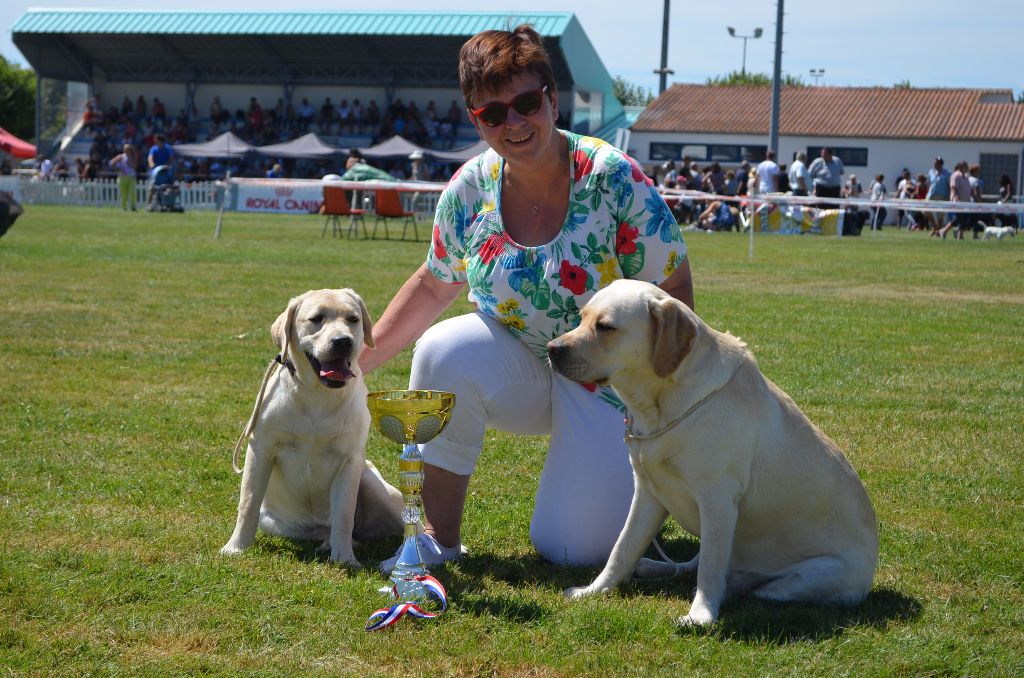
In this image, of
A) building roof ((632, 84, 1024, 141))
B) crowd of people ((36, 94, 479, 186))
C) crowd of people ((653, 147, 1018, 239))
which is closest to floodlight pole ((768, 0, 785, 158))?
crowd of people ((653, 147, 1018, 239))

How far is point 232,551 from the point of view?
399 centimetres

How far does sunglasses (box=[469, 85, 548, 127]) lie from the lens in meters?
3.98

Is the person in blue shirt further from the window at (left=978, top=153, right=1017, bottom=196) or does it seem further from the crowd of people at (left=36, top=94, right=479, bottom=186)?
the window at (left=978, top=153, right=1017, bottom=196)

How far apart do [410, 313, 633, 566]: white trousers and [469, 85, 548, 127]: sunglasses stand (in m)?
0.75

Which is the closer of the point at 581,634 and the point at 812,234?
the point at 581,634

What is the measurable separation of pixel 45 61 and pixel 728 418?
2137 inches

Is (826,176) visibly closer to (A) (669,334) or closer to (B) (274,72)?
(A) (669,334)

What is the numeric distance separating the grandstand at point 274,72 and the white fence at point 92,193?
11.5 m

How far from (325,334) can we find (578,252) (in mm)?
951

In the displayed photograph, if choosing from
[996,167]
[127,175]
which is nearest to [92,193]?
[127,175]

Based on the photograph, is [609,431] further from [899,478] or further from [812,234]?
[812,234]

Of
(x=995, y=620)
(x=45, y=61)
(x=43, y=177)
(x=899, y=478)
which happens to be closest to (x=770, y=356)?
(x=899, y=478)

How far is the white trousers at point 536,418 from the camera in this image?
4.06 meters

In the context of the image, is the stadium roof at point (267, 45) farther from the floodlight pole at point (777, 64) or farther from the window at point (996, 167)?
the window at point (996, 167)
